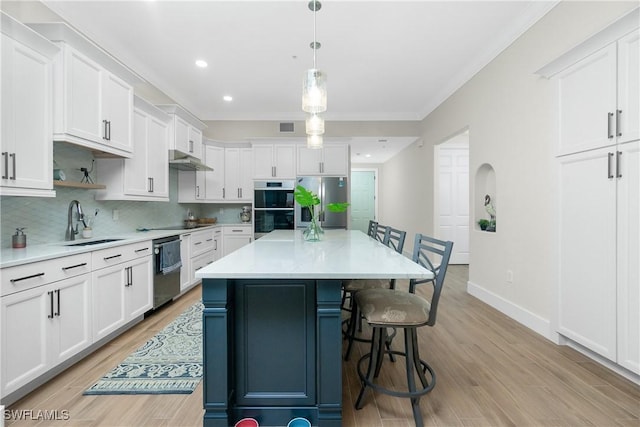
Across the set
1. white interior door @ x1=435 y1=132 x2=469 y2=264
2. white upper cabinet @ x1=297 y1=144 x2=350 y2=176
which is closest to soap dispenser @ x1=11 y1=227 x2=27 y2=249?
white upper cabinet @ x1=297 y1=144 x2=350 y2=176

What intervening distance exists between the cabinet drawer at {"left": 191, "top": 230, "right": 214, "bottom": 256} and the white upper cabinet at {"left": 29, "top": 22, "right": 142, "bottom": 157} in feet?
A: 4.83

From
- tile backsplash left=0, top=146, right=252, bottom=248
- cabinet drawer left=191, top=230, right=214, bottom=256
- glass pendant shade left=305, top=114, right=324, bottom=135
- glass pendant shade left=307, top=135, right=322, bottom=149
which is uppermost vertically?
glass pendant shade left=305, top=114, right=324, bottom=135

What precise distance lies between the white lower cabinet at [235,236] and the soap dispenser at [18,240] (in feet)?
9.39

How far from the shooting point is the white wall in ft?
7.70

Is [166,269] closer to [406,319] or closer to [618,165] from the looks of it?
[406,319]

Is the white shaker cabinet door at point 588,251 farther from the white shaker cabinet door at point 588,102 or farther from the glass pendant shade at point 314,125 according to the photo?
the glass pendant shade at point 314,125

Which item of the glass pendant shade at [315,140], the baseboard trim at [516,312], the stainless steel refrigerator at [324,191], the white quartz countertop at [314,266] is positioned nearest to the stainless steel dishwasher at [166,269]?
the white quartz countertop at [314,266]

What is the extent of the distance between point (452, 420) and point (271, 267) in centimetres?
128

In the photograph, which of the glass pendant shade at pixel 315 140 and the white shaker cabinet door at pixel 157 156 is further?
the white shaker cabinet door at pixel 157 156

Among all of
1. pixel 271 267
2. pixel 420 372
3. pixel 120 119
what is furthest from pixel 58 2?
pixel 420 372

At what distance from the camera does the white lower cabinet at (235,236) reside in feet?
15.9

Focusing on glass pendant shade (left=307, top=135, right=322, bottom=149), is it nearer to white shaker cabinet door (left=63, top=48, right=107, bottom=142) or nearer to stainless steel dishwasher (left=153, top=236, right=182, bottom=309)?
white shaker cabinet door (left=63, top=48, right=107, bottom=142)

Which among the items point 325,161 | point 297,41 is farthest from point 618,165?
point 325,161

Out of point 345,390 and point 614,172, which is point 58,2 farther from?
point 614,172
